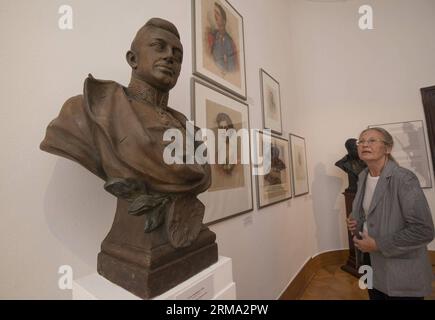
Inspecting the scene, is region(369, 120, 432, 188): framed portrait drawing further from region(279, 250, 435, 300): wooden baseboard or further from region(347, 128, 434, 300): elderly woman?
region(347, 128, 434, 300): elderly woman

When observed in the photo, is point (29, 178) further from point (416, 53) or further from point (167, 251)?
point (416, 53)

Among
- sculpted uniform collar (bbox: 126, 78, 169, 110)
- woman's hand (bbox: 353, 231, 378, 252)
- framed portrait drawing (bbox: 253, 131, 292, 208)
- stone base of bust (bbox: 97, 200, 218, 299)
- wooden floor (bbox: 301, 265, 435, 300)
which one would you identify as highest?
sculpted uniform collar (bbox: 126, 78, 169, 110)

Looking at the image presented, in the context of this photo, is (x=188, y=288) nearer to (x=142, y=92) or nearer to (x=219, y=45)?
(x=142, y=92)

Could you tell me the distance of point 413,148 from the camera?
12.3 ft

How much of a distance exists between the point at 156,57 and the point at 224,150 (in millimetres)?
1029

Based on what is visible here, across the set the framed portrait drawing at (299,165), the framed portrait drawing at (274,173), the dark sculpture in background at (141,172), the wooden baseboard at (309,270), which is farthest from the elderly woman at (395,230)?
the framed portrait drawing at (299,165)

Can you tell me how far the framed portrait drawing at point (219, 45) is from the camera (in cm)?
170

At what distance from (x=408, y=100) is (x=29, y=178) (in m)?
5.04

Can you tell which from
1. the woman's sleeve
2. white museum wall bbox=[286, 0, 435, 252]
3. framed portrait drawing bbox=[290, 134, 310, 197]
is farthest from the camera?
white museum wall bbox=[286, 0, 435, 252]

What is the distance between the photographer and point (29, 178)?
35.6 inches

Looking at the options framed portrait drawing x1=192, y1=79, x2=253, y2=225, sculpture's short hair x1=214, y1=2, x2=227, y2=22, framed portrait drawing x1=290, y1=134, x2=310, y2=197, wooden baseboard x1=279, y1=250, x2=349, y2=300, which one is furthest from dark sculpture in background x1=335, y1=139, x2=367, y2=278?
sculpture's short hair x1=214, y1=2, x2=227, y2=22

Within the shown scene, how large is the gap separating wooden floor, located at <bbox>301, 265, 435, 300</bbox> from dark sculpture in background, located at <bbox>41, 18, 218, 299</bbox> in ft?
8.52

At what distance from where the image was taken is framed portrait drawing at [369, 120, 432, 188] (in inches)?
146
